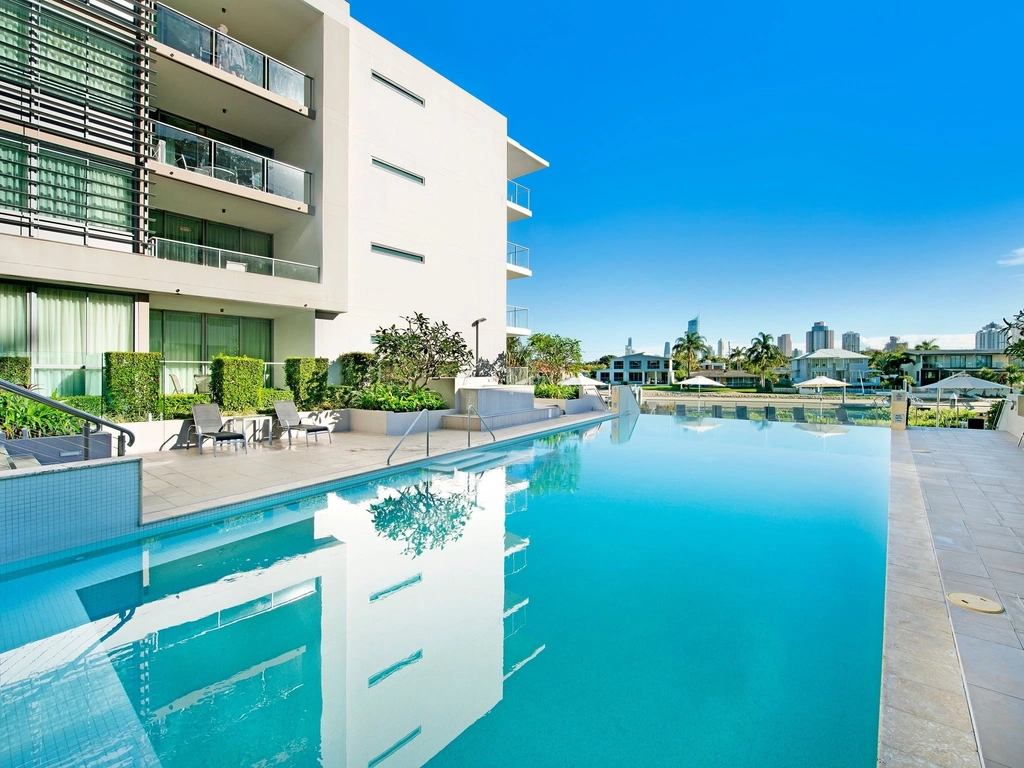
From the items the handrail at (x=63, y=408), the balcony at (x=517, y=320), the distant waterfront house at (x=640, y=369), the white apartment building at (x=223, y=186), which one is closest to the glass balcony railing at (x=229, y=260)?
the white apartment building at (x=223, y=186)

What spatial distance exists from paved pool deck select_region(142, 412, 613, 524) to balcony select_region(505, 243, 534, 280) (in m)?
11.6

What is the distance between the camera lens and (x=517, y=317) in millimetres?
23219

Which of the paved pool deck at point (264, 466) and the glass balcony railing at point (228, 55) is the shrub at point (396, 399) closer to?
the paved pool deck at point (264, 466)

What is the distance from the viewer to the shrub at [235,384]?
11734 mm

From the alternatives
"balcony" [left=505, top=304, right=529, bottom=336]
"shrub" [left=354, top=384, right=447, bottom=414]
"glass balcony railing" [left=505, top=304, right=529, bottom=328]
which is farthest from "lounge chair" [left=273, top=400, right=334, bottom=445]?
"glass balcony railing" [left=505, top=304, right=529, bottom=328]

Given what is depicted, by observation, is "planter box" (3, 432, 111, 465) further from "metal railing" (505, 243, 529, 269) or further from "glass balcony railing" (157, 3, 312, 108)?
"metal railing" (505, 243, 529, 269)

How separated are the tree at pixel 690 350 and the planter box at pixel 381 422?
62.3 meters

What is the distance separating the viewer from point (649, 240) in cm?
3831

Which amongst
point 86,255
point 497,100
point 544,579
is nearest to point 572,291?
point 497,100

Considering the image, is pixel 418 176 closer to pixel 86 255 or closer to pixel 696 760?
pixel 86 255

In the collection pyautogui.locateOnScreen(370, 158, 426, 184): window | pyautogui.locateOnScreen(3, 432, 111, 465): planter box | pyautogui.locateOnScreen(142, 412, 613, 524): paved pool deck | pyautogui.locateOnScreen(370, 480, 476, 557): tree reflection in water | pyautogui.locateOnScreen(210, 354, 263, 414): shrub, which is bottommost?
pyautogui.locateOnScreen(370, 480, 476, 557): tree reflection in water

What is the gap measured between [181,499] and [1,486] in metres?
1.92

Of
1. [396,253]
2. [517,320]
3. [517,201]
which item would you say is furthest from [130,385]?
[517,201]

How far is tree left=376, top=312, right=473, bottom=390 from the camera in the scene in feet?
48.8
